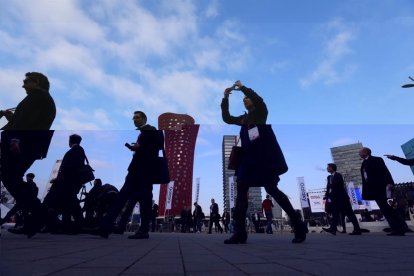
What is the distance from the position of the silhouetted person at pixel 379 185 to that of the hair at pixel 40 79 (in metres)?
6.47

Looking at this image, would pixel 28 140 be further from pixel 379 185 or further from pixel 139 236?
pixel 379 185

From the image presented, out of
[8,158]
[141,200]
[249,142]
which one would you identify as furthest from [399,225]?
[8,158]

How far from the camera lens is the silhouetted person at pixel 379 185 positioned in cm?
709

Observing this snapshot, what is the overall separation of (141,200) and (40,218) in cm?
156

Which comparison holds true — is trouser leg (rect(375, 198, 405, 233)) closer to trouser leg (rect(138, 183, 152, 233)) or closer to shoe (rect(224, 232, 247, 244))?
shoe (rect(224, 232, 247, 244))

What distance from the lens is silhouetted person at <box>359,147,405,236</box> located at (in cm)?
709

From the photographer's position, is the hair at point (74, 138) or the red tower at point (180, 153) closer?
the hair at point (74, 138)

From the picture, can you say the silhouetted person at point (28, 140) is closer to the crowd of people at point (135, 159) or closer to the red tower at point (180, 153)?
the crowd of people at point (135, 159)

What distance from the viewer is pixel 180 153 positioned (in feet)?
325

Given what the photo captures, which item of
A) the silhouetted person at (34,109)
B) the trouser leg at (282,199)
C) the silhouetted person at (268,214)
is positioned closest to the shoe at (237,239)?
the trouser leg at (282,199)

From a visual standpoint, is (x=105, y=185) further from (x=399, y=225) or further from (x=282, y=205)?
Result: (x=399, y=225)

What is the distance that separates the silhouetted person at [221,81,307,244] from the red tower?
78902 mm

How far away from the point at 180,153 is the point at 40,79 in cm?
9417

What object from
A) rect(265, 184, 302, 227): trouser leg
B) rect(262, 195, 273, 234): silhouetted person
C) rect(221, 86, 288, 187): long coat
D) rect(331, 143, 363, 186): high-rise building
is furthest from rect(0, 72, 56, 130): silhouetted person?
rect(331, 143, 363, 186): high-rise building
